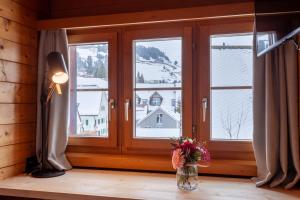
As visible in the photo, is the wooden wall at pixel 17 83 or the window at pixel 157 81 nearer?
the wooden wall at pixel 17 83

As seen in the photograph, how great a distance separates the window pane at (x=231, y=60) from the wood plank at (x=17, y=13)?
4.65 ft

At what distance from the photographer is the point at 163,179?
2076 mm

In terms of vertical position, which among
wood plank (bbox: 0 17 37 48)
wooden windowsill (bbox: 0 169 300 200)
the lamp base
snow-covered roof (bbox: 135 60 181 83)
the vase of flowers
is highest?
wood plank (bbox: 0 17 37 48)

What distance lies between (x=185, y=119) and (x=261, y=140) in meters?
0.55

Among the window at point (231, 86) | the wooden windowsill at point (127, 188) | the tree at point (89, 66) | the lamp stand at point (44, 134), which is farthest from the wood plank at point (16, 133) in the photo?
the window at point (231, 86)

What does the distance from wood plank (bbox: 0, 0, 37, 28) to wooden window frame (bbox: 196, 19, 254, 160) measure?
1309 mm

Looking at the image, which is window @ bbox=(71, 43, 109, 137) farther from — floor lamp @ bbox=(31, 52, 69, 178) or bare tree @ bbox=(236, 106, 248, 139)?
bare tree @ bbox=(236, 106, 248, 139)

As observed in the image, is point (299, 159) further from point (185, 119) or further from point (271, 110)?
point (185, 119)

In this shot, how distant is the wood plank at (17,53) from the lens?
6.89 feet

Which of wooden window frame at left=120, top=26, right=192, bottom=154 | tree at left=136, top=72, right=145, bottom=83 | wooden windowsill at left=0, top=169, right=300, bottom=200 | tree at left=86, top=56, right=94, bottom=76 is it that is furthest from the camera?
tree at left=86, top=56, right=94, bottom=76

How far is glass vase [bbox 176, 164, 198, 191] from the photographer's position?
1.84 metres

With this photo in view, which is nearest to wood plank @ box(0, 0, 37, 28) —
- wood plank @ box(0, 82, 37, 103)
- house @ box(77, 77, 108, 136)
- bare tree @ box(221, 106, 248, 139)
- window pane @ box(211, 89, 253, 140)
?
wood plank @ box(0, 82, 37, 103)

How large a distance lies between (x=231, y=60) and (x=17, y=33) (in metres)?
1.59

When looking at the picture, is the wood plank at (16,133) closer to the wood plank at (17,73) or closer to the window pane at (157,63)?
the wood plank at (17,73)
